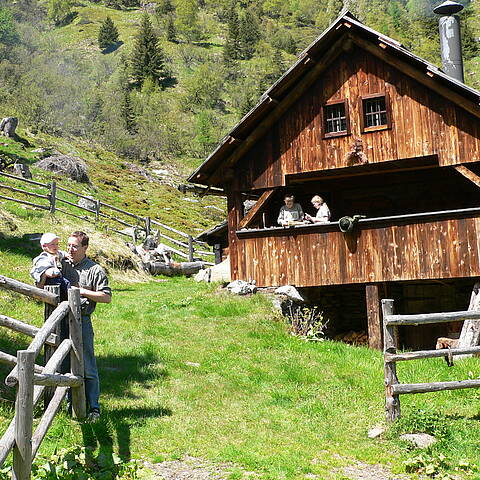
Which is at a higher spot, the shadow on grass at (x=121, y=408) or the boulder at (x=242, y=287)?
the boulder at (x=242, y=287)

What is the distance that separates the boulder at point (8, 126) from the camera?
4230cm

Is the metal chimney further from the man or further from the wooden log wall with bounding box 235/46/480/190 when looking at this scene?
the man

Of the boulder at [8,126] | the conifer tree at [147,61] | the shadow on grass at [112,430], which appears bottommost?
the shadow on grass at [112,430]

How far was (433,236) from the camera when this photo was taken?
13.6 m

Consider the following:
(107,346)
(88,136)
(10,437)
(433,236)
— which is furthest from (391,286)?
(88,136)

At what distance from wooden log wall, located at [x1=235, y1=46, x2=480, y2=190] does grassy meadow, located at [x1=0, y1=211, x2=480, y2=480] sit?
383 centimetres

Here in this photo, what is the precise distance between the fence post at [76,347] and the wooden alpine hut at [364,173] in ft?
26.4

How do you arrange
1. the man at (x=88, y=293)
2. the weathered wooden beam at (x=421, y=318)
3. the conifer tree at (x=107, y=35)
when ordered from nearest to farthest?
the man at (x=88, y=293)
the weathered wooden beam at (x=421, y=318)
the conifer tree at (x=107, y=35)

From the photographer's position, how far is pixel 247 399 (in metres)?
9.13

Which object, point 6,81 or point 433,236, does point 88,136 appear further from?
point 433,236

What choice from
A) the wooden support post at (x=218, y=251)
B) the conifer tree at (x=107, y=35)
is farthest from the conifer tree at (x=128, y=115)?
the wooden support post at (x=218, y=251)

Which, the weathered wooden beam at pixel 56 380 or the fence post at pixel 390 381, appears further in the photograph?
the fence post at pixel 390 381

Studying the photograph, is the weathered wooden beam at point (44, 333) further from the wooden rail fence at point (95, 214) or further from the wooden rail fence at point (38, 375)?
the wooden rail fence at point (95, 214)

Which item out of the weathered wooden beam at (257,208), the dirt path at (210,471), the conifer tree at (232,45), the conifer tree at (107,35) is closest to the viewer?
the dirt path at (210,471)
